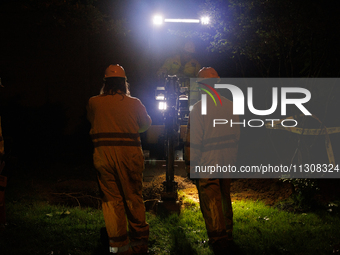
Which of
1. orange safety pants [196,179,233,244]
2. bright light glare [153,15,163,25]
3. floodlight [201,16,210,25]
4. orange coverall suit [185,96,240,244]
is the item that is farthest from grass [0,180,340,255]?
bright light glare [153,15,163,25]

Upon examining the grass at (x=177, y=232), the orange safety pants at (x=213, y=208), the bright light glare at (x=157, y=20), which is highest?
the bright light glare at (x=157, y=20)

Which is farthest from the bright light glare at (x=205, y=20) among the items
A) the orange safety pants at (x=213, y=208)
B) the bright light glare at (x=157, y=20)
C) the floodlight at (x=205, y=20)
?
the orange safety pants at (x=213, y=208)

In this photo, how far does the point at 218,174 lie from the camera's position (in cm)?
355

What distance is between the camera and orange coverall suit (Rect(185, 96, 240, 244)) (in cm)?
351

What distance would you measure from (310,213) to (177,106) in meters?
2.98

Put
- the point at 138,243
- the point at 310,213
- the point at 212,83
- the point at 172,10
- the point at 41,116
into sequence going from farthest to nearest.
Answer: the point at 172,10 → the point at 41,116 → the point at 310,213 → the point at 212,83 → the point at 138,243

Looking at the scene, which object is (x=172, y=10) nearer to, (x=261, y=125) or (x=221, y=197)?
(x=261, y=125)

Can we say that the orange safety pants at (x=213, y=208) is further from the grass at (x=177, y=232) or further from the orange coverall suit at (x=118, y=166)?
the orange coverall suit at (x=118, y=166)

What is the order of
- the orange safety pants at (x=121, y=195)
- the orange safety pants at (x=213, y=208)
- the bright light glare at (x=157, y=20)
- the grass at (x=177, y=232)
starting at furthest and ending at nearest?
the bright light glare at (x=157, y=20)
the grass at (x=177, y=232)
the orange safety pants at (x=213, y=208)
the orange safety pants at (x=121, y=195)

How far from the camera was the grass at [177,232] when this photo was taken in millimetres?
3863

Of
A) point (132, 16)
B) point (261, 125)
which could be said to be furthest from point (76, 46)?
point (261, 125)

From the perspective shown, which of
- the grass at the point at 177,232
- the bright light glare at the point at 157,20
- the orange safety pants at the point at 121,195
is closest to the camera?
the orange safety pants at the point at 121,195

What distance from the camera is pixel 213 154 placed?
3584 millimetres

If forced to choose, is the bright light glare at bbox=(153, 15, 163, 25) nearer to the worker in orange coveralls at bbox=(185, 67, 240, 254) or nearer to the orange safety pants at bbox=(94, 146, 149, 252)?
the worker in orange coveralls at bbox=(185, 67, 240, 254)
